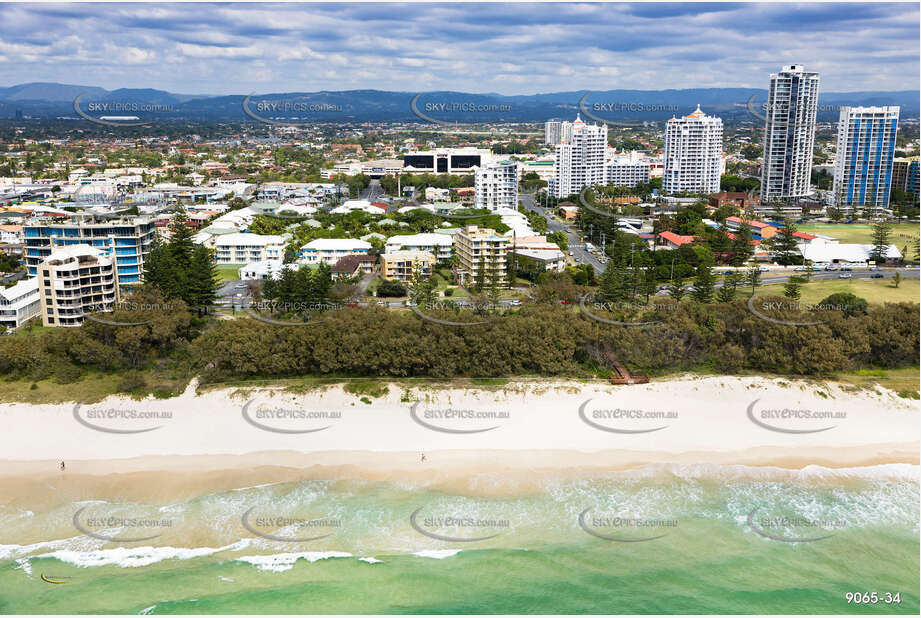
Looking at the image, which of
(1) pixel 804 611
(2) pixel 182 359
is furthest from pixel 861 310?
(2) pixel 182 359

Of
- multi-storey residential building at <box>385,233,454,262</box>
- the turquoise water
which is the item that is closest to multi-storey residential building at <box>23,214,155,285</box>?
multi-storey residential building at <box>385,233,454,262</box>

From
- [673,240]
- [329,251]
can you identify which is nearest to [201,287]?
[329,251]

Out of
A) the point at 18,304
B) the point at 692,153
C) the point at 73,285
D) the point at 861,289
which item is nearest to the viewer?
the point at 73,285

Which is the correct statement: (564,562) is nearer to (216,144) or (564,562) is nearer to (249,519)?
(249,519)

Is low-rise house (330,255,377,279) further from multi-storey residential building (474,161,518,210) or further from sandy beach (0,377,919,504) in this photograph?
multi-storey residential building (474,161,518,210)

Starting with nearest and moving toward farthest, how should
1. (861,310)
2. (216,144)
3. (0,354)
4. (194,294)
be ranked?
1. (0,354)
2. (861,310)
3. (194,294)
4. (216,144)

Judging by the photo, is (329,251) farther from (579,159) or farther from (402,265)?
(579,159)
